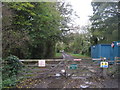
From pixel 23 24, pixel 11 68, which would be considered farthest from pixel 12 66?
pixel 23 24

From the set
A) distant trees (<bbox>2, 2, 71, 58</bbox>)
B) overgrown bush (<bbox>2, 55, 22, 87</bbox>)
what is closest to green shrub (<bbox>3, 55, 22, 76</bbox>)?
overgrown bush (<bbox>2, 55, 22, 87</bbox>)

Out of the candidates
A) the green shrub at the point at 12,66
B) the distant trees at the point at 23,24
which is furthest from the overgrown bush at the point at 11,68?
the distant trees at the point at 23,24

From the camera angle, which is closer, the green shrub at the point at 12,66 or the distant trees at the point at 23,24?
the green shrub at the point at 12,66

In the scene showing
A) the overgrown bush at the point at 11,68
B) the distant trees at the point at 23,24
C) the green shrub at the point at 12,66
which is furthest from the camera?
the distant trees at the point at 23,24

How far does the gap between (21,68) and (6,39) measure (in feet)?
6.06

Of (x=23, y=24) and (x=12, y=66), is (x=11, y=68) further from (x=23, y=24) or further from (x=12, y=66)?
(x=23, y=24)

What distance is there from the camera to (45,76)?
16.0 feet

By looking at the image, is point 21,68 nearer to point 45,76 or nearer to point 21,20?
point 45,76

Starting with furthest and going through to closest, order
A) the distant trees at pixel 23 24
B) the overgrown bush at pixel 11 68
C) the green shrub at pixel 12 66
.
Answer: the distant trees at pixel 23 24
the green shrub at pixel 12 66
the overgrown bush at pixel 11 68

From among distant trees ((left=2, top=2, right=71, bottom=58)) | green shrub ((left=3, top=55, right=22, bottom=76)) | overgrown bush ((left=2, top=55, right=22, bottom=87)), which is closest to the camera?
overgrown bush ((left=2, top=55, right=22, bottom=87))

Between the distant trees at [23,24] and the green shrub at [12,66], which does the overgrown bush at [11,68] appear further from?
the distant trees at [23,24]

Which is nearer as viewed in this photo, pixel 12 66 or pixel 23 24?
pixel 12 66

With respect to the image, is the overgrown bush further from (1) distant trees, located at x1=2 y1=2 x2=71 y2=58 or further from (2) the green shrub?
(1) distant trees, located at x1=2 y1=2 x2=71 y2=58

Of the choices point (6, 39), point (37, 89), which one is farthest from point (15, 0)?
point (37, 89)
